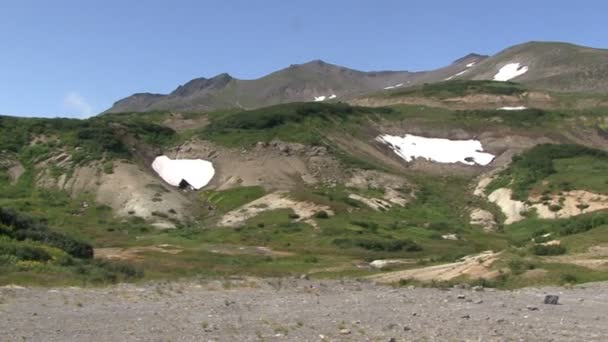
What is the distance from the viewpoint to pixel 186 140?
435 ft

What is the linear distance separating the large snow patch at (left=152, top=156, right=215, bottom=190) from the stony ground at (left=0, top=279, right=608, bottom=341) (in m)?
84.5

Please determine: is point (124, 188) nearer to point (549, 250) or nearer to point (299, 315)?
point (549, 250)

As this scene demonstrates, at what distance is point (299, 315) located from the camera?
23328 mm

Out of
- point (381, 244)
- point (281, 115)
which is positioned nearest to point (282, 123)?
point (281, 115)

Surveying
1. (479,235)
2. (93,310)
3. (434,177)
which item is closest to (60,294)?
(93,310)

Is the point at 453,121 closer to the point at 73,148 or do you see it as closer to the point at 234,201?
the point at 234,201

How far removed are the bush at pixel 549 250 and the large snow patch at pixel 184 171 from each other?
78.0m

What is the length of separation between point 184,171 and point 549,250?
85591mm

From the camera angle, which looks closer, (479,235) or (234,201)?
(479,235)

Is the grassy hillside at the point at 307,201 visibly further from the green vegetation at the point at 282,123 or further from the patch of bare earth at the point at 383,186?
Answer: the patch of bare earth at the point at 383,186

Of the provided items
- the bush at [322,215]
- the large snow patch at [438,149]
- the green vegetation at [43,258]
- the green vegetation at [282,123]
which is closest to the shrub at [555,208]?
the bush at [322,215]

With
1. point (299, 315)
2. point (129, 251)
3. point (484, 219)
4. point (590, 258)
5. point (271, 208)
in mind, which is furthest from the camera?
point (484, 219)

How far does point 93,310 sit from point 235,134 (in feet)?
355

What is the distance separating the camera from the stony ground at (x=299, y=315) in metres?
19.0
